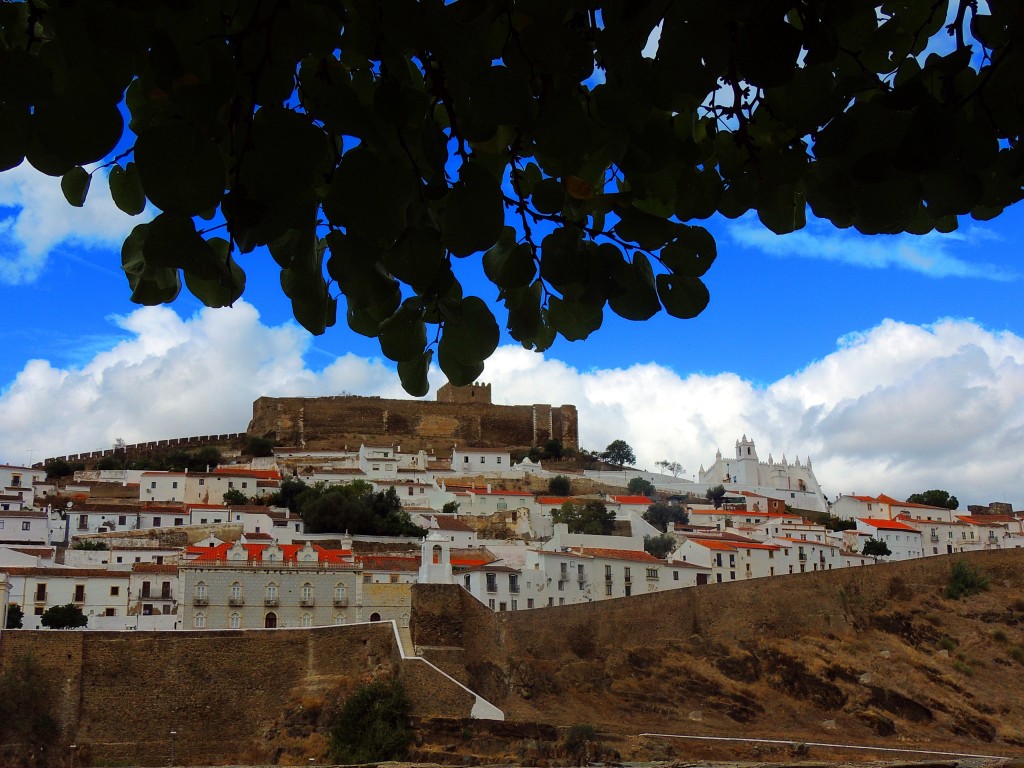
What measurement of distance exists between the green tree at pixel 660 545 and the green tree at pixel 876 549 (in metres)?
8.74

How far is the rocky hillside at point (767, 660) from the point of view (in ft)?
79.0

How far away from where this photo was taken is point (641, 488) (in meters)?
58.0

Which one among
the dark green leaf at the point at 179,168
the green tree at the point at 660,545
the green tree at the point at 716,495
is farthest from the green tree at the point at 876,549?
the dark green leaf at the point at 179,168

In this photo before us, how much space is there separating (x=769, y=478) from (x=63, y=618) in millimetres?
44321

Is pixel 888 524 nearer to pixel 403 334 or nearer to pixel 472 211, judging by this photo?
pixel 403 334

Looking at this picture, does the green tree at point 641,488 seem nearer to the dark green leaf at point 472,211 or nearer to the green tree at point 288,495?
the green tree at point 288,495

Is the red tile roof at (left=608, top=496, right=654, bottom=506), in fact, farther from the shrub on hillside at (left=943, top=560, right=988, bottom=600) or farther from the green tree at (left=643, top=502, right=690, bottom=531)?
the shrub on hillside at (left=943, top=560, right=988, bottom=600)

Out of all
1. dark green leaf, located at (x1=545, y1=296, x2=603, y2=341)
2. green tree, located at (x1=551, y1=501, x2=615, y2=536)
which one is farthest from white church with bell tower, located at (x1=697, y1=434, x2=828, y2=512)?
dark green leaf, located at (x1=545, y1=296, x2=603, y2=341)

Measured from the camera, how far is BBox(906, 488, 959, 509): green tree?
55.4m

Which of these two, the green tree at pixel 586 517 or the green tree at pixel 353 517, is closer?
the green tree at pixel 353 517

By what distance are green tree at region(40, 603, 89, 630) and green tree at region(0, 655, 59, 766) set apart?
14.1ft

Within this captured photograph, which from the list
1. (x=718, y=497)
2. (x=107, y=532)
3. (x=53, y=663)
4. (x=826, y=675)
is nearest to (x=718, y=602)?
(x=826, y=675)

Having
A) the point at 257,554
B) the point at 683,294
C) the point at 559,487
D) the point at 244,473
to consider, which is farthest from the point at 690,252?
the point at 559,487

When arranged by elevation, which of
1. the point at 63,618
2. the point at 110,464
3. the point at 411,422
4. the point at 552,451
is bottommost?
the point at 63,618
